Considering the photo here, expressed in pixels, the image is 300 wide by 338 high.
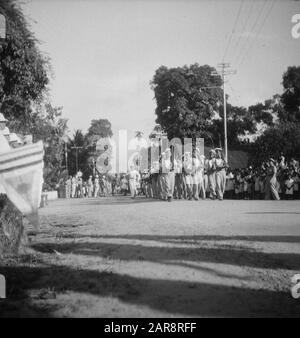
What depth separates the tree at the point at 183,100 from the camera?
39875 millimetres

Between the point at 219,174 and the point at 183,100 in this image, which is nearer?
the point at 219,174

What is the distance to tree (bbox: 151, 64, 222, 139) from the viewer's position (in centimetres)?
3988

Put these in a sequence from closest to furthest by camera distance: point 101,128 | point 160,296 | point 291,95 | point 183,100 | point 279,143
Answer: point 160,296, point 279,143, point 183,100, point 291,95, point 101,128

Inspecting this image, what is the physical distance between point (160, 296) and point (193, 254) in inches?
56.5

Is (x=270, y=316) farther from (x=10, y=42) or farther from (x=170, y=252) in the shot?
(x=10, y=42)

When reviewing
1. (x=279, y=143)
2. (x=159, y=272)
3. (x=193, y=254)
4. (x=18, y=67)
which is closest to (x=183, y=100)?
(x=279, y=143)

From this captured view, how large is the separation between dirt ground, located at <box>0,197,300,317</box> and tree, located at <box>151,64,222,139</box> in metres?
33.7

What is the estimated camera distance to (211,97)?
43.2 meters

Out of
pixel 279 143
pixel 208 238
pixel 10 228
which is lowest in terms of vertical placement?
pixel 208 238

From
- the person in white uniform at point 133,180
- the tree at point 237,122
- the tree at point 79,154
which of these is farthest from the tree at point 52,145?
the tree at point 237,122

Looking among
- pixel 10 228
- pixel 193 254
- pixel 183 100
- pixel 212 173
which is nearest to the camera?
pixel 193 254

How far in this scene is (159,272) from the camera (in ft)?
13.5

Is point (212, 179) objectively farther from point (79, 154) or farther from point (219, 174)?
point (79, 154)
